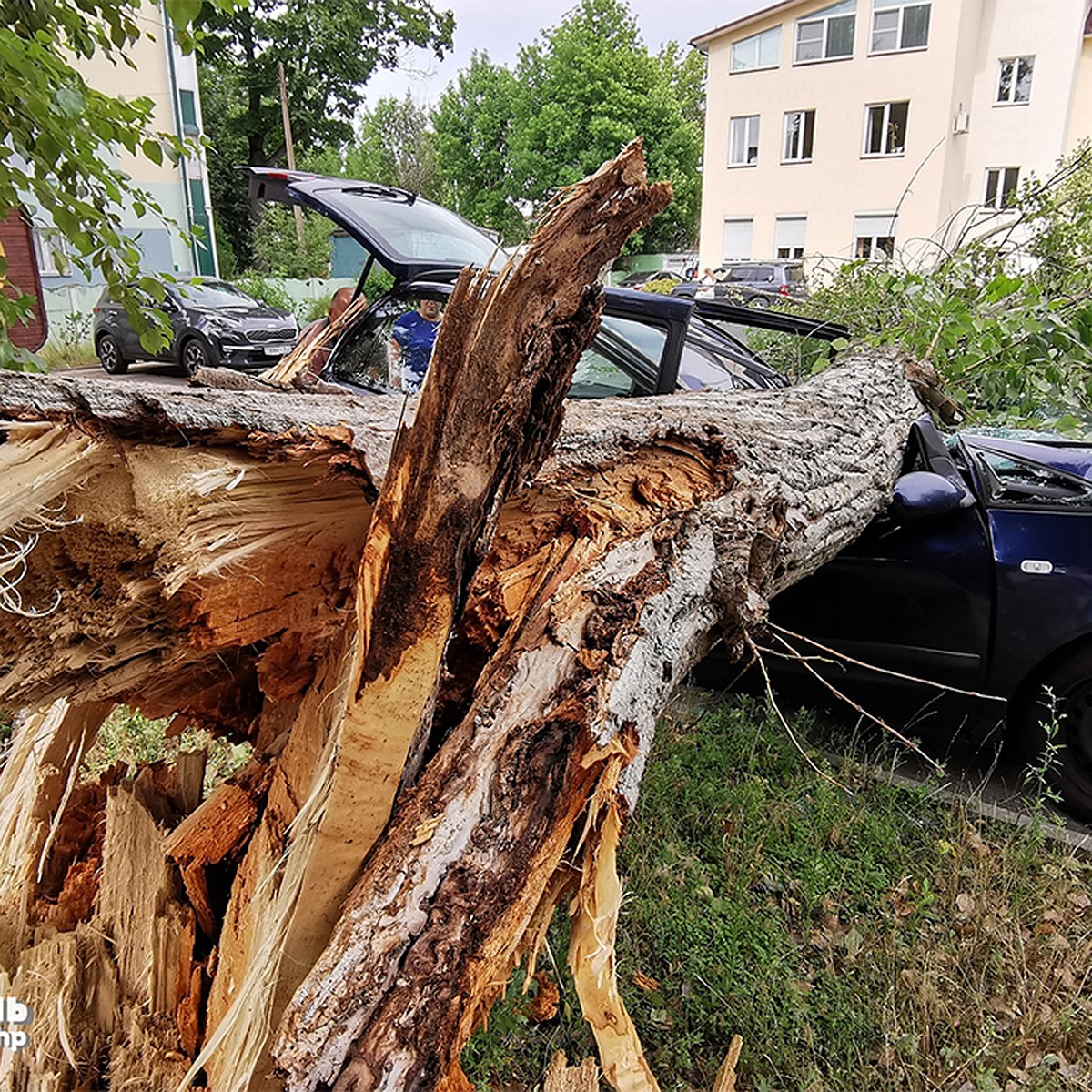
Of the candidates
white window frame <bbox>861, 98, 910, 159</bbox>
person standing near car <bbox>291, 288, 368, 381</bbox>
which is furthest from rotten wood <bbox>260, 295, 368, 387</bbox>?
white window frame <bbox>861, 98, 910, 159</bbox>

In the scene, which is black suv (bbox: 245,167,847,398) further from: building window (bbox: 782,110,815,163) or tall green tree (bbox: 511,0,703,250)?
tall green tree (bbox: 511,0,703,250)

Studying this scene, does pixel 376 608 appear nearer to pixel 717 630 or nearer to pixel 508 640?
pixel 508 640

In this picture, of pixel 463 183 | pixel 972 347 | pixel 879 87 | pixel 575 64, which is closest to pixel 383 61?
pixel 463 183

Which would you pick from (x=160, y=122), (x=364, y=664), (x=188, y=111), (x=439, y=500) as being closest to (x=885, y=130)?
(x=188, y=111)

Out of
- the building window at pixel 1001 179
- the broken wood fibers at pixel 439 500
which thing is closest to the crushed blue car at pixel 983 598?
the broken wood fibers at pixel 439 500

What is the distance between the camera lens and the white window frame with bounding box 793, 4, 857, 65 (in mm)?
24922

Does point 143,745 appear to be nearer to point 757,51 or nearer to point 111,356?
point 111,356

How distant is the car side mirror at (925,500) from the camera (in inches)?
128

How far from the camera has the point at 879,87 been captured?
24906mm

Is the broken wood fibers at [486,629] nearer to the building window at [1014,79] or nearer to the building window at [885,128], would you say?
the building window at [885,128]

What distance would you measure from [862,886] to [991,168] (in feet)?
93.1

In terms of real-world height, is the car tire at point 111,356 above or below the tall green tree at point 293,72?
below

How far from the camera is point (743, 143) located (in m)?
27.7

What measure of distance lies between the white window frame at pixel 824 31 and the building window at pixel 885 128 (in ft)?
6.23
